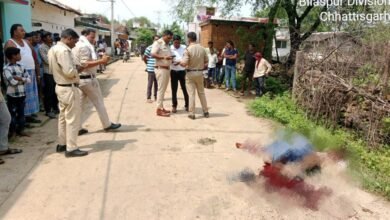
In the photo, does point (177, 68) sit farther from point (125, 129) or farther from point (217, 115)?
point (125, 129)

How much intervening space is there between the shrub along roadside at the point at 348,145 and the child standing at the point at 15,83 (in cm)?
449

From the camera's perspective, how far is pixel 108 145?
18.2 ft

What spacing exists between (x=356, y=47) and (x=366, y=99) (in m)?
1.62

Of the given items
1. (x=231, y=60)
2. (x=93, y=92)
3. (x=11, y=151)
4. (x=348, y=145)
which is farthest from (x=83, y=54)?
(x=231, y=60)

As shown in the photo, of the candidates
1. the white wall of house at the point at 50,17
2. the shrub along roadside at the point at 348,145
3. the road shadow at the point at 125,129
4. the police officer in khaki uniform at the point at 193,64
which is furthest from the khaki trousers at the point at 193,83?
the white wall of house at the point at 50,17

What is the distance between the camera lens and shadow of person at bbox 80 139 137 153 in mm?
5355

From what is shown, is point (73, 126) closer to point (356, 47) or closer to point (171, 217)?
point (171, 217)

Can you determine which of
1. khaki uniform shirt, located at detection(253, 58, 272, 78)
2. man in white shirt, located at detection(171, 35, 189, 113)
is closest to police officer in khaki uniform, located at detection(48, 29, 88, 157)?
man in white shirt, located at detection(171, 35, 189, 113)

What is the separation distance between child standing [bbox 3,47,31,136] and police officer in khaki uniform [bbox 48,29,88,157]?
3.48ft

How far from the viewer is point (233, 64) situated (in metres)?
11.4

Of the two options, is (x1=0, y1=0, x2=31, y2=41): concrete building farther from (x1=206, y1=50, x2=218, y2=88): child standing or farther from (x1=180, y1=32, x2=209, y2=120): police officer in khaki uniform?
(x1=206, y1=50, x2=218, y2=88): child standing

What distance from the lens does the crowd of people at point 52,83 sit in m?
4.86

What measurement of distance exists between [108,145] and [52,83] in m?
2.39

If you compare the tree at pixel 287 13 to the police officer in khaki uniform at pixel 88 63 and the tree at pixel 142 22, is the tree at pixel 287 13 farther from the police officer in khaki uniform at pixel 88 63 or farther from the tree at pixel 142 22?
the tree at pixel 142 22
